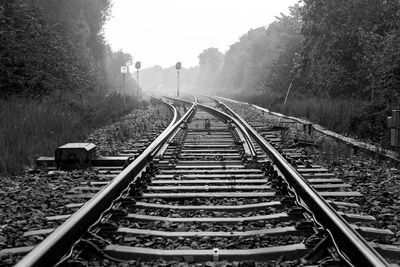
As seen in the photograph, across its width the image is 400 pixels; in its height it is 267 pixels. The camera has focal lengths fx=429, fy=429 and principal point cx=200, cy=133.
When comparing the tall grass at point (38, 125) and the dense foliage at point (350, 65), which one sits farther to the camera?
the dense foliage at point (350, 65)

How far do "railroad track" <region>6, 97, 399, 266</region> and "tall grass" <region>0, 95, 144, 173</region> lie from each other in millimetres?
2082

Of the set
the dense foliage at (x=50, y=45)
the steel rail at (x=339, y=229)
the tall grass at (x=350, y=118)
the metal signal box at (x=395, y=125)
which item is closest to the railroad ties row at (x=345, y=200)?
the steel rail at (x=339, y=229)

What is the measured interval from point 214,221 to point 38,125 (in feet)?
19.9

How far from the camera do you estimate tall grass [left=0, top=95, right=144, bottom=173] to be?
637cm

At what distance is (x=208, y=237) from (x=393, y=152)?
4608 millimetres

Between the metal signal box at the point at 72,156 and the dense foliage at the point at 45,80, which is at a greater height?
the dense foliage at the point at 45,80

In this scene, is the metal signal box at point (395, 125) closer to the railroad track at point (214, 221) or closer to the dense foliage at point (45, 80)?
the railroad track at point (214, 221)

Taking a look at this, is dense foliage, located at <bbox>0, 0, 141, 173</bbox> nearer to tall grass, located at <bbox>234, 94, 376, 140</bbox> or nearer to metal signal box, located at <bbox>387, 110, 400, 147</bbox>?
metal signal box, located at <bbox>387, 110, 400, 147</bbox>

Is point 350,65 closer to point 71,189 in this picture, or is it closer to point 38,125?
point 38,125

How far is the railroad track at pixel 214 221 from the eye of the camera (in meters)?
2.71

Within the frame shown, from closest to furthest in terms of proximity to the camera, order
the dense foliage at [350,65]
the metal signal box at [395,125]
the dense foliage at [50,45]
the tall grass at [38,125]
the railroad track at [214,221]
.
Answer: the railroad track at [214,221], the metal signal box at [395,125], the tall grass at [38,125], the dense foliage at [350,65], the dense foliage at [50,45]

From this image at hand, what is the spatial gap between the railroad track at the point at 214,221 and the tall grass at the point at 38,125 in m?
2.08

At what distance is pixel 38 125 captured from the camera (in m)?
8.45

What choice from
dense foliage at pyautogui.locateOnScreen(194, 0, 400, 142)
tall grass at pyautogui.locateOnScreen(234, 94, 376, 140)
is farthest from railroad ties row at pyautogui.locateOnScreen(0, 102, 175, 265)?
dense foliage at pyautogui.locateOnScreen(194, 0, 400, 142)
